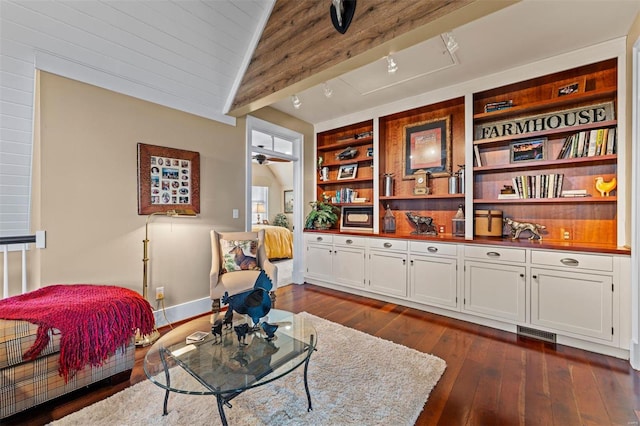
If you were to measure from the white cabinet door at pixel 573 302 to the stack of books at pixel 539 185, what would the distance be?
2.65ft

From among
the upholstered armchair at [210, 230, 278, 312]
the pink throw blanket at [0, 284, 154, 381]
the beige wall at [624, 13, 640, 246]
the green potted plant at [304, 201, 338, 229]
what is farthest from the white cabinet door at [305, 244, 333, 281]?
the beige wall at [624, 13, 640, 246]

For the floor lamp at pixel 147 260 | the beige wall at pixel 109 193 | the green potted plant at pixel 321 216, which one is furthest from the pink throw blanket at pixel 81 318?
the green potted plant at pixel 321 216

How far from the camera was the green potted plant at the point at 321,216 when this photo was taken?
13.9ft

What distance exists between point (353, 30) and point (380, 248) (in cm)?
240

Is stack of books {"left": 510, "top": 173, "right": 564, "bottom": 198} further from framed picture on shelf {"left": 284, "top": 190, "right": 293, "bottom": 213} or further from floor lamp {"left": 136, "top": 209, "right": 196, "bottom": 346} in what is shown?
framed picture on shelf {"left": 284, "top": 190, "right": 293, "bottom": 213}

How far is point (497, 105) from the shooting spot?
3.04 m

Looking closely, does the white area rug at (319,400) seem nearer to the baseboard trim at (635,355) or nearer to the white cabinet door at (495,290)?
the white cabinet door at (495,290)

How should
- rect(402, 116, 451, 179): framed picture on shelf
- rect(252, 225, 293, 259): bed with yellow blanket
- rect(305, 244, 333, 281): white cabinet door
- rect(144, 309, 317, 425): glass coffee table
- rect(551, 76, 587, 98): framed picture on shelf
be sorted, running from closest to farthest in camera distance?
1. rect(144, 309, 317, 425): glass coffee table
2. rect(551, 76, 587, 98): framed picture on shelf
3. rect(402, 116, 451, 179): framed picture on shelf
4. rect(305, 244, 333, 281): white cabinet door
5. rect(252, 225, 293, 259): bed with yellow blanket

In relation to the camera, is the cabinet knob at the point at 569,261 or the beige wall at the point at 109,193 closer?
the beige wall at the point at 109,193

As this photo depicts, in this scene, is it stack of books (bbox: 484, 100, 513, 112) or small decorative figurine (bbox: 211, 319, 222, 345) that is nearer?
small decorative figurine (bbox: 211, 319, 222, 345)

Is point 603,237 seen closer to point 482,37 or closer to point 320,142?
point 482,37

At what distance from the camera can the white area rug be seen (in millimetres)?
1509

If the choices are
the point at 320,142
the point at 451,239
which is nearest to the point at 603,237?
the point at 451,239

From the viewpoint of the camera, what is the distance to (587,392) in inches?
69.7
